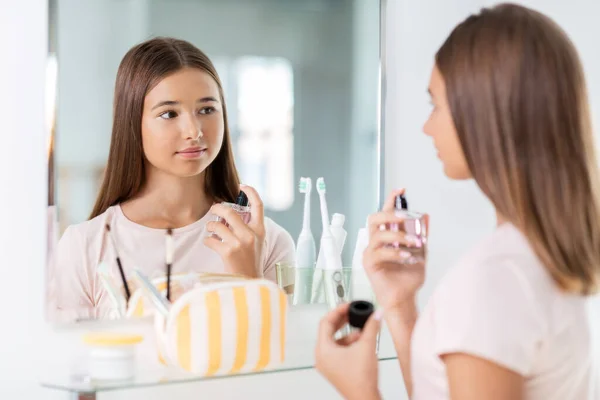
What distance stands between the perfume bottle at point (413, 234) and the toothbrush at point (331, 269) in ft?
0.75

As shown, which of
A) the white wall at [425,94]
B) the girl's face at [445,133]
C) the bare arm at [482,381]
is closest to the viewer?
the bare arm at [482,381]

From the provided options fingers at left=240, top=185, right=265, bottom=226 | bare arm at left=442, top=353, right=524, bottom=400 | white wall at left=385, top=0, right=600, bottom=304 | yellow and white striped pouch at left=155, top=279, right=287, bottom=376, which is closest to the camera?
bare arm at left=442, top=353, right=524, bottom=400

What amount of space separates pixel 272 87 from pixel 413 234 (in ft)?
1.18

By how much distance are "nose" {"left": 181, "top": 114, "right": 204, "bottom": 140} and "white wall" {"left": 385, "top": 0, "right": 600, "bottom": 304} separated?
1.30 ft

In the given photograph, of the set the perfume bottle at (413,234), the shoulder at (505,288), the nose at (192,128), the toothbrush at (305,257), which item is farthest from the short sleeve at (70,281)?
the shoulder at (505,288)

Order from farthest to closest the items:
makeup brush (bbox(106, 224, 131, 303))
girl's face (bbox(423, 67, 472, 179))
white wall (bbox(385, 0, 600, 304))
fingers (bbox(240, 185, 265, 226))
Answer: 1. white wall (bbox(385, 0, 600, 304))
2. fingers (bbox(240, 185, 265, 226))
3. makeup brush (bbox(106, 224, 131, 303))
4. girl's face (bbox(423, 67, 472, 179))

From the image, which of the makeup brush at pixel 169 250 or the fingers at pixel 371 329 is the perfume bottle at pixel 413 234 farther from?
the makeup brush at pixel 169 250

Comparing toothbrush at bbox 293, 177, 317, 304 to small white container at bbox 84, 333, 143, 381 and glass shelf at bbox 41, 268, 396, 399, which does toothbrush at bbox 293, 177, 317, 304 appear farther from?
small white container at bbox 84, 333, 143, 381

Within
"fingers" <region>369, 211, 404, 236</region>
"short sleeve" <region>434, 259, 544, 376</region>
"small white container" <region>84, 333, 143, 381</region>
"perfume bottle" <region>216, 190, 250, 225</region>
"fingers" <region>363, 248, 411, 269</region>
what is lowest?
"small white container" <region>84, 333, 143, 381</region>

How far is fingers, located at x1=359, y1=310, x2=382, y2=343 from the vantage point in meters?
0.89

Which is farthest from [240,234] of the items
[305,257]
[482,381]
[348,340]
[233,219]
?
[482,381]

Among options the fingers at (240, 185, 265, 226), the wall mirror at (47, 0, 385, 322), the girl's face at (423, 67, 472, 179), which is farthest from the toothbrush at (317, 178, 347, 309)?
the girl's face at (423, 67, 472, 179)

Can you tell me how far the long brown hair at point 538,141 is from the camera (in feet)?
2.60

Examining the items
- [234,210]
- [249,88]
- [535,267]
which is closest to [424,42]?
[249,88]
